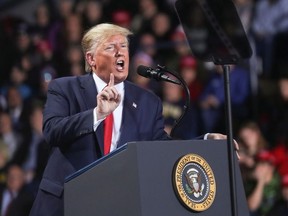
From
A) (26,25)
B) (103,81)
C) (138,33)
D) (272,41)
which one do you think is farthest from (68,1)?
(103,81)

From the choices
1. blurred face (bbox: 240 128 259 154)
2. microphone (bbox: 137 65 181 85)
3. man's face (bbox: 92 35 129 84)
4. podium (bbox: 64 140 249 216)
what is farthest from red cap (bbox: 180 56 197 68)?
podium (bbox: 64 140 249 216)

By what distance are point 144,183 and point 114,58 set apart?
2.16 ft

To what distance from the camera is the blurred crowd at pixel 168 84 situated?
23.7 ft

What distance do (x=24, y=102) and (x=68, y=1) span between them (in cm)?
170

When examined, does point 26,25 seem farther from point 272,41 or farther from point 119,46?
point 119,46

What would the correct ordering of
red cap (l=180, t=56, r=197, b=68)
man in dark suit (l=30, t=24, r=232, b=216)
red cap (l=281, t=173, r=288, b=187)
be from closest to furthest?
man in dark suit (l=30, t=24, r=232, b=216) → red cap (l=281, t=173, r=288, b=187) → red cap (l=180, t=56, r=197, b=68)

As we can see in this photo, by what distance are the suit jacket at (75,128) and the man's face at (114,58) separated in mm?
118

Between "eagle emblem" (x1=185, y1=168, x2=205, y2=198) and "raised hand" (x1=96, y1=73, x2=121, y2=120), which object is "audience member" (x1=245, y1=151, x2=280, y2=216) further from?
"raised hand" (x1=96, y1=73, x2=121, y2=120)

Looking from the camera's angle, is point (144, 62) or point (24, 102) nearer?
point (144, 62)

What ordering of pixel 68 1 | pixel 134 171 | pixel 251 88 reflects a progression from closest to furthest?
1. pixel 134 171
2. pixel 251 88
3. pixel 68 1

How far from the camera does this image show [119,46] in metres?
3.82

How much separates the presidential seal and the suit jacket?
0.39m

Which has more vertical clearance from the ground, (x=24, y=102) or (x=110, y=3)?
(x=110, y=3)

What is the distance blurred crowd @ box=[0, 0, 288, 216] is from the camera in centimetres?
721
